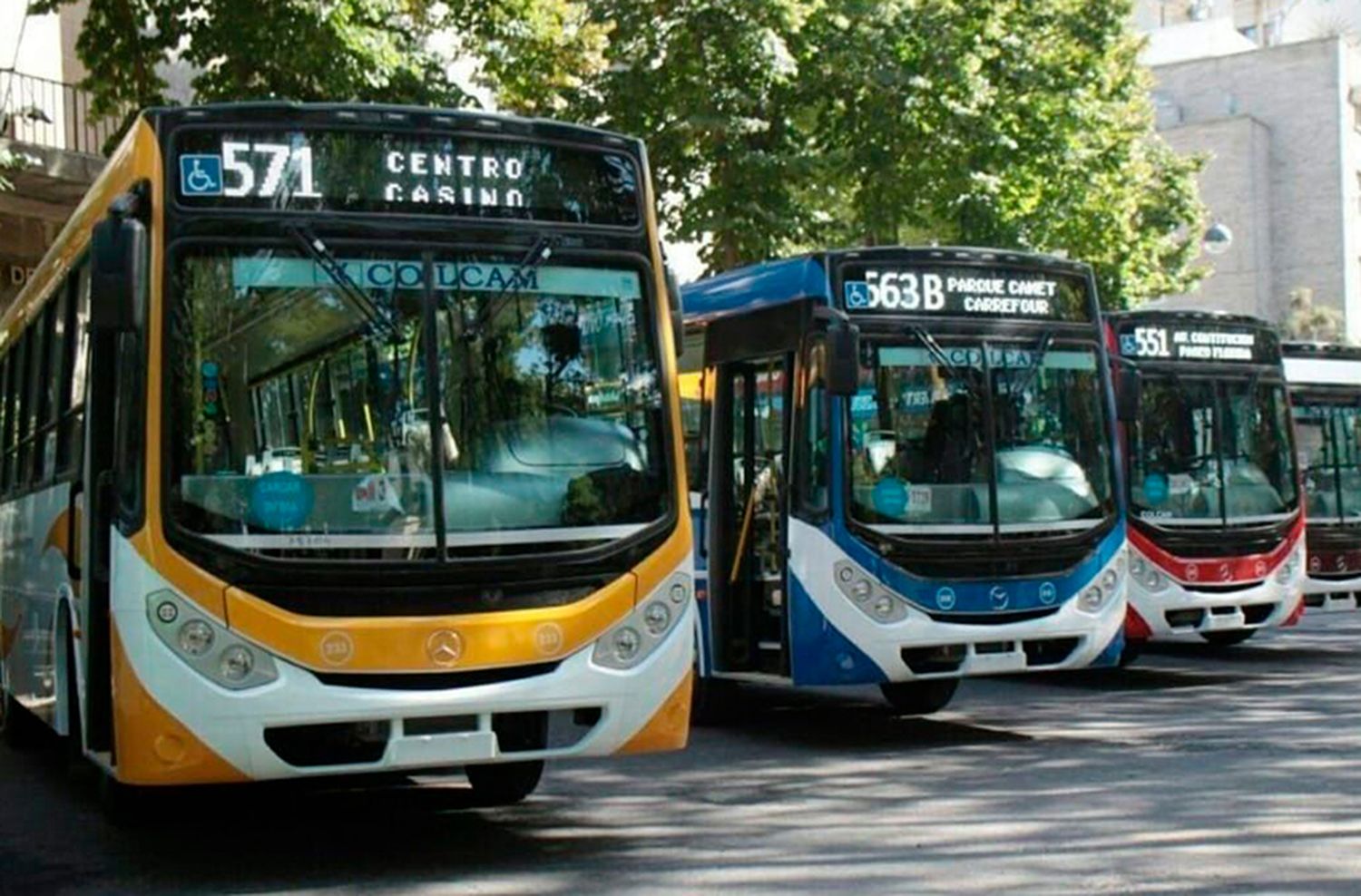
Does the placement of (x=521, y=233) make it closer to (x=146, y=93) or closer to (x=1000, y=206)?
(x=146, y=93)

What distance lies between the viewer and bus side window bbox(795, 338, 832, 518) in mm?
11539

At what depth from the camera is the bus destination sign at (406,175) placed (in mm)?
8055

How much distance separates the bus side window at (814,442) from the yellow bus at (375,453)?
3.08 m

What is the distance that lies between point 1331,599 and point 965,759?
24.4 feet

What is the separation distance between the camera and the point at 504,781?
32.0 feet

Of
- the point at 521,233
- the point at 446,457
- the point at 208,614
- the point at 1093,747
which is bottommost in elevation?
the point at 1093,747

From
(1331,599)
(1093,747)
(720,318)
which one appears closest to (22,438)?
(720,318)

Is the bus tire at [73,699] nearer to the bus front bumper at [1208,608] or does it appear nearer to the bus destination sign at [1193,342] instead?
the bus front bumper at [1208,608]

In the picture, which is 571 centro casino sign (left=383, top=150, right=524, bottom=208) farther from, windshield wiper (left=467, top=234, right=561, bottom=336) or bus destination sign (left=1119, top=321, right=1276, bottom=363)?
bus destination sign (left=1119, top=321, right=1276, bottom=363)

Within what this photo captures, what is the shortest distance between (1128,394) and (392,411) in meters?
7.24

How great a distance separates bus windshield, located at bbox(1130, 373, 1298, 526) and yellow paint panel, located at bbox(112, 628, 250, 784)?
8.93 m

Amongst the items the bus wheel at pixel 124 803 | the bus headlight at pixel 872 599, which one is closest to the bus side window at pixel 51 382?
the bus wheel at pixel 124 803

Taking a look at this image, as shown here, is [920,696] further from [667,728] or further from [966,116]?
[966,116]

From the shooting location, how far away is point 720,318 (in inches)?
508
